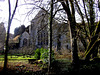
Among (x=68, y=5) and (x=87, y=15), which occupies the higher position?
(x=68, y=5)

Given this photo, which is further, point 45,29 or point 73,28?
point 45,29

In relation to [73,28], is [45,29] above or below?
above

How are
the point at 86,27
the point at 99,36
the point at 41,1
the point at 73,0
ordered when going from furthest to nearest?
1. the point at 86,27
2. the point at 73,0
3. the point at 41,1
4. the point at 99,36

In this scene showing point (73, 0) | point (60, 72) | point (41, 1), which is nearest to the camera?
point (60, 72)

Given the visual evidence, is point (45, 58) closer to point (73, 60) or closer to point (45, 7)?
point (73, 60)

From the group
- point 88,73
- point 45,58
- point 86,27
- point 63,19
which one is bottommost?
point 88,73

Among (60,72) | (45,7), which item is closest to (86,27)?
(45,7)

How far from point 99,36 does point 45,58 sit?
5427 millimetres

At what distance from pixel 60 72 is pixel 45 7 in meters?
5.73

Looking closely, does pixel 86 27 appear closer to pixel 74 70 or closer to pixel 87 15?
pixel 87 15

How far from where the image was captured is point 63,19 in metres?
12.4

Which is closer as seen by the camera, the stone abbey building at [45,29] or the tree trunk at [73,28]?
the tree trunk at [73,28]

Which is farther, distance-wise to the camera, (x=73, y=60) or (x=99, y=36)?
(x=73, y=60)

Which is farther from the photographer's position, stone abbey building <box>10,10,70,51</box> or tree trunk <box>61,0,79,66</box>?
stone abbey building <box>10,10,70,51</box>
